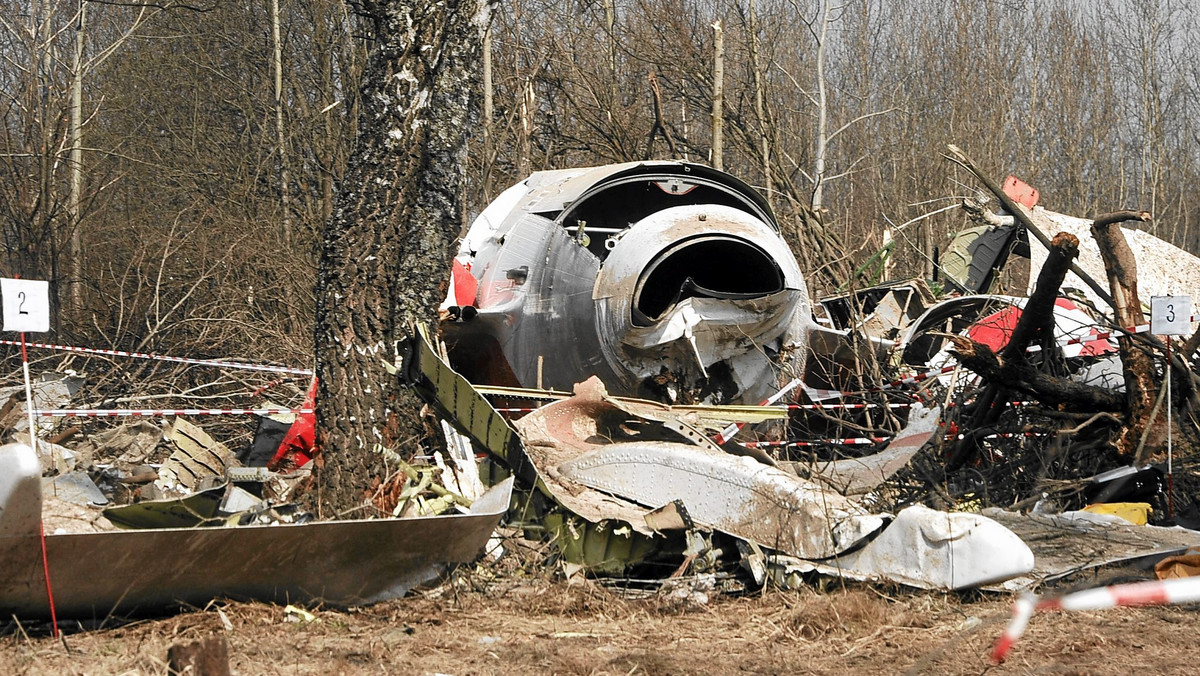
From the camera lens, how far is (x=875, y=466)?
575 centimetres

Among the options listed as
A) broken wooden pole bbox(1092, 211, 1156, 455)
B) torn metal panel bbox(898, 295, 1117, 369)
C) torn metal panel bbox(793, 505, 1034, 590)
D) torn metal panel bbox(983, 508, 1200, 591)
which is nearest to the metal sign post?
broken wooden pole bbox(1092, 211, 1156, 455)

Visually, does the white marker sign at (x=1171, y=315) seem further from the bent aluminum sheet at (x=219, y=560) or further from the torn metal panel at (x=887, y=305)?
the bent aluminum sheet at (x=219, y=560)

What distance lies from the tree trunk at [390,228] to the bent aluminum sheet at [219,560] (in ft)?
3.31

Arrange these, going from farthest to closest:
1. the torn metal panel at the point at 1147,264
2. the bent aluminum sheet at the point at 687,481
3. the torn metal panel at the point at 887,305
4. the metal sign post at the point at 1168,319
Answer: the torn metal panel at the point at 1147,264, the torn metal panel at the point at 887,305, the metal sign post at the point at 1168,319, the bent aluminum sheet at the point at 687,481

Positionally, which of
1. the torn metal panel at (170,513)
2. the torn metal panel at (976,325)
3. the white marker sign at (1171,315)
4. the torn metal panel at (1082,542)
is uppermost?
the white marker sign at (1171,315)

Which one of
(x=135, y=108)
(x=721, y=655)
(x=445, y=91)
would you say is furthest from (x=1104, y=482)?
(x=135, y=108)

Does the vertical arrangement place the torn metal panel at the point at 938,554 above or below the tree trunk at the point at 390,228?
below

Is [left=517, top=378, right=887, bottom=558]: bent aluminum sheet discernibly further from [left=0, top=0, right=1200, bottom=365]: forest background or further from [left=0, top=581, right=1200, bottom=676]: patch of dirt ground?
[left=0, top=0, right=1200, bottom=365]: forest background

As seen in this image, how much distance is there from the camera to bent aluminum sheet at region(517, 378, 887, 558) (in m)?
4.63

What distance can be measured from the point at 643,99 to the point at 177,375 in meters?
7.98

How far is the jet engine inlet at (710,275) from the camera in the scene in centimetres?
631

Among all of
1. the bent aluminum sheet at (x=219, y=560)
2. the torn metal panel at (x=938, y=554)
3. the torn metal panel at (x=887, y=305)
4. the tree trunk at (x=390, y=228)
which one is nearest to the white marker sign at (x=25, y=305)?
the tree trunk at (x=390, y=228)

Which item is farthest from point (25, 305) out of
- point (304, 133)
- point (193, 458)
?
point (304, 133)

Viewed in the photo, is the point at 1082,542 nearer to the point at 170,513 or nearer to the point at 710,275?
the point at 710,275
